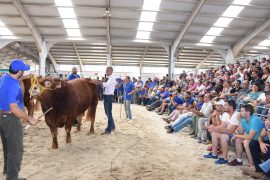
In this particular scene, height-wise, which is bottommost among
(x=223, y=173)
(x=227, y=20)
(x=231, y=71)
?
(x=223, y=173)

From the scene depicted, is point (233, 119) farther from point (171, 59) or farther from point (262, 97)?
point (171, 59)

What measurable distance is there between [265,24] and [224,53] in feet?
18.2

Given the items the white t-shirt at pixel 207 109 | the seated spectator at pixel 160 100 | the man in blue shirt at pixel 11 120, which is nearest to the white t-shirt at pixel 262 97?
the white t-shirt at pixel 207 109

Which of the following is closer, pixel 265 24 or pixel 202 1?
pixel 202 1

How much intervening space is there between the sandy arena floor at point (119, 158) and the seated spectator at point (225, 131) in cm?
27

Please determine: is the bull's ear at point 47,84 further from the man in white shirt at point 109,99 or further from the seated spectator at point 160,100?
the seated spectator at point 160,100

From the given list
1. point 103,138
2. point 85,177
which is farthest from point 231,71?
point 85,177

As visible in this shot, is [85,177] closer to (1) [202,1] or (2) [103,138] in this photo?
(2) [103,138]

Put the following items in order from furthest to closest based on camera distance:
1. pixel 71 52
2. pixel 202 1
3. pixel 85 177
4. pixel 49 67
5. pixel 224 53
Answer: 1. pixel 49 67
2. pixel 71 52
3. pixel 224 53
4. pixel 202 1
5. pixel 85 177

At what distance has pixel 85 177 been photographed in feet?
15.8

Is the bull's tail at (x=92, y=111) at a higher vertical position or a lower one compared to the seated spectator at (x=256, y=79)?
lower

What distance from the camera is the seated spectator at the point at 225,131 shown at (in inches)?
234

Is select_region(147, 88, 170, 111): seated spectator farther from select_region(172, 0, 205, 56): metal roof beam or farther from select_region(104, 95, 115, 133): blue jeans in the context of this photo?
select_region(104, 95, 115, 133): blue jeans

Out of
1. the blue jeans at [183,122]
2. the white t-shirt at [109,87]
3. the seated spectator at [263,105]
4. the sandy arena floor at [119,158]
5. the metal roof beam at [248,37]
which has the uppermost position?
the metal roof beam at [248,37]
